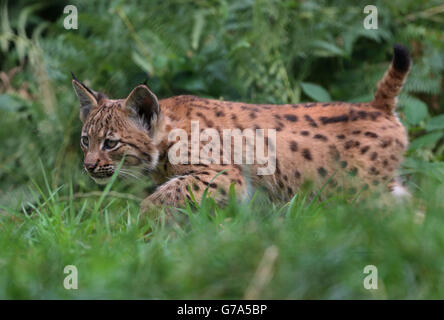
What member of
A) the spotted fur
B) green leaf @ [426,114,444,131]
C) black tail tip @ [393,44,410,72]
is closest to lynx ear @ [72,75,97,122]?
the spotted fur

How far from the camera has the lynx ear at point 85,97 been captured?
18.3 feet

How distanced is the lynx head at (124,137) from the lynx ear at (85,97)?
259mm

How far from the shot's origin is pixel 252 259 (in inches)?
123

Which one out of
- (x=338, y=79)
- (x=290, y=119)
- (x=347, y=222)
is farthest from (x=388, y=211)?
(x=338, y=79)

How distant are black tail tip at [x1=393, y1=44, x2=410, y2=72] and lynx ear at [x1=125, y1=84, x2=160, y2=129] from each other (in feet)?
7.84

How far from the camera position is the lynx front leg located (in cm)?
484

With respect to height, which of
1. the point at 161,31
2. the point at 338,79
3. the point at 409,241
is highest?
the point at 161,31

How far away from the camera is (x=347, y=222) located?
3559 mm

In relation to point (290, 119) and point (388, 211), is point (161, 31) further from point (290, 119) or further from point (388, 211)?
point (388, 211)

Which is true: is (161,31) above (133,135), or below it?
above

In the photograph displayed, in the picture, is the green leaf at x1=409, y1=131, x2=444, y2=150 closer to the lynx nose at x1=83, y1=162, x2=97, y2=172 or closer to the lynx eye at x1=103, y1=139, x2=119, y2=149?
the lynx eye at x1=103, y1=139, x2=119, y2=149

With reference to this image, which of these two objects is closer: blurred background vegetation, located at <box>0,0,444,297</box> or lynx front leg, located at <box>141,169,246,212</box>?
lynx front leg, located at <box>141,169,246,212</box>

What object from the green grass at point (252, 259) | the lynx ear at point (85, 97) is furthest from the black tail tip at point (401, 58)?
the lynx ear at point (85, 97)

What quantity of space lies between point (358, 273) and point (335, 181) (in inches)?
96.1
